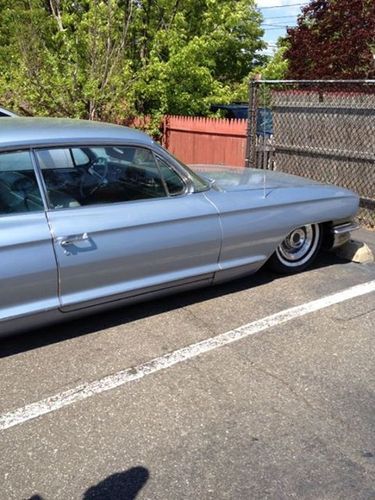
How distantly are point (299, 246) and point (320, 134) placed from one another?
2.57 metres

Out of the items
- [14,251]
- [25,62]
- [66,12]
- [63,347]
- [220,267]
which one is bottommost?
[63,347]

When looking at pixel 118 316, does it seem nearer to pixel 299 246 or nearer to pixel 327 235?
pixel 299 246

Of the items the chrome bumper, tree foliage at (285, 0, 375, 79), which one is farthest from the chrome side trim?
tree foliage at (285, 0, 375, 79)

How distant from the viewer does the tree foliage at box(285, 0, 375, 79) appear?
1468 centimetres

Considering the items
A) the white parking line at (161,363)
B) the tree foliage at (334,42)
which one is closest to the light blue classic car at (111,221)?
the white parking line at (161,363)

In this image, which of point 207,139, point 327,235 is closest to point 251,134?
point 207,139

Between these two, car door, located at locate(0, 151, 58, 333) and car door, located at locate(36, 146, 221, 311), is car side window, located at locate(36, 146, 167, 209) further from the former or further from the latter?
car door, located at locate(0, 151, 58, 333)

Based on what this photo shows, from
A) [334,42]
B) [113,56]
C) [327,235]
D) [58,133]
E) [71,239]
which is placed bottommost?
[327,235]

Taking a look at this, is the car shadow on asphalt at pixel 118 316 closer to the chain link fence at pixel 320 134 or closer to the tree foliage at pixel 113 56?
the chain link fence at pixel 320 134

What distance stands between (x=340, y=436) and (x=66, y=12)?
11.2m

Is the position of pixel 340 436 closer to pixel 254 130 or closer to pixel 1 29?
pixel 254 130

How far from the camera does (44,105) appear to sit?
10.6m

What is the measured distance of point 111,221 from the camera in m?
3.68

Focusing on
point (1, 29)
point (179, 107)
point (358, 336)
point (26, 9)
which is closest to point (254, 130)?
point (179, 107)
